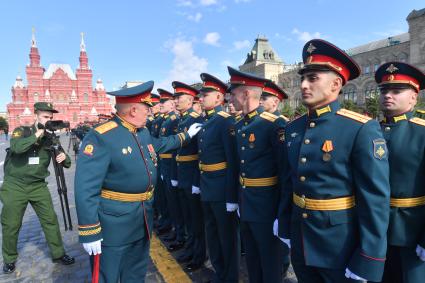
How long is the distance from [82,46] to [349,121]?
9247 cm

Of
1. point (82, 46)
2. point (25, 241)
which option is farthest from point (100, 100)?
point (25, 241)

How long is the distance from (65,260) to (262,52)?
7542 centimetres

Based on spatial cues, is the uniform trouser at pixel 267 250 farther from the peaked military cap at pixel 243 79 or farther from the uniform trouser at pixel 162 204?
the uniform trouser at pixel 162 204

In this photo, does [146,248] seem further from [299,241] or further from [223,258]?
[299,241]

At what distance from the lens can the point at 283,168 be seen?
2680 millimetres

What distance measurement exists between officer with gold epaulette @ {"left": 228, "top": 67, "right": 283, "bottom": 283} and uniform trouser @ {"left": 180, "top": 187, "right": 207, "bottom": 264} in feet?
3.98

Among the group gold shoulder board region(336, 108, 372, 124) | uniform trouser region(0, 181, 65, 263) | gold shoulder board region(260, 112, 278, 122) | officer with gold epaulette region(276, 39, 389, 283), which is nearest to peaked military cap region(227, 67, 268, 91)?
gold shoulder board region(260, 112, 278, 122)

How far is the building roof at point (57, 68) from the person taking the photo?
7922 cm

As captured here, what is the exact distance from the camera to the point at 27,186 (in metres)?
4.29

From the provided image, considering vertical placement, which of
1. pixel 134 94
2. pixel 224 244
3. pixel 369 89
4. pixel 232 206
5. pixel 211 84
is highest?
pixel 369 89

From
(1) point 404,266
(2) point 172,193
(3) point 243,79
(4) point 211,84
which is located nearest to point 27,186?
(2) point 172,193

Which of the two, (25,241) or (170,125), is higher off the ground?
(170,125)

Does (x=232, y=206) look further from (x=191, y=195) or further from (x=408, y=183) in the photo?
(x=408, y=183)

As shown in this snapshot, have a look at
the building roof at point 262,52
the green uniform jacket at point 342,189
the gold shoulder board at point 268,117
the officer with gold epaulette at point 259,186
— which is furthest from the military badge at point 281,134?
the building roof at point 262,52
